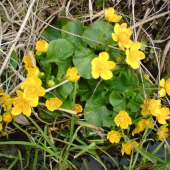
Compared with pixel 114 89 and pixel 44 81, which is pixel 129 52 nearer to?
pixel 114 89

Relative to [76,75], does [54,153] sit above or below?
below

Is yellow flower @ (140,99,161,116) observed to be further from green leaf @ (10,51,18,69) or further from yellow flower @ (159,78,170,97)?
green leaf @ (10,51,18,69)

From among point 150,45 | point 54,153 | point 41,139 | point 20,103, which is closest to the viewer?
point 20,103

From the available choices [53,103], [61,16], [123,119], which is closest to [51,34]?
[61,16]

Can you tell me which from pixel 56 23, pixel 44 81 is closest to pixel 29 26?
pixel 56 23

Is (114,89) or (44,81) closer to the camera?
(44,81)

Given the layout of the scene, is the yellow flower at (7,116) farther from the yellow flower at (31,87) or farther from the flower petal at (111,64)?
the flower petal at (111,64)
